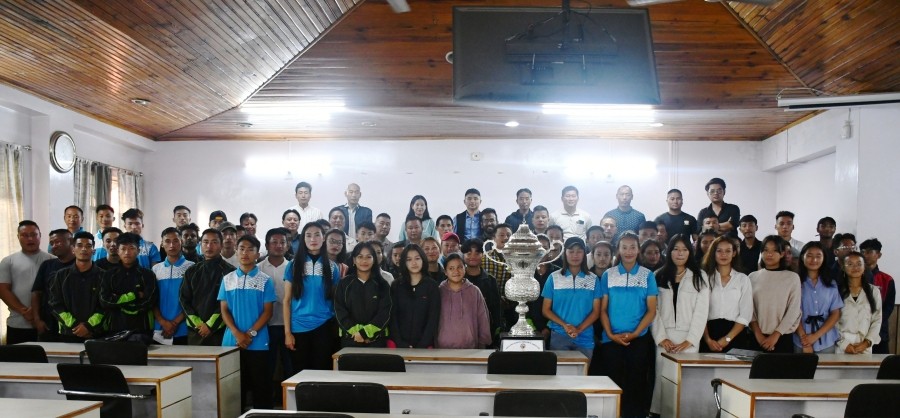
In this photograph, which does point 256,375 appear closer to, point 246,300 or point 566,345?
point 246,300

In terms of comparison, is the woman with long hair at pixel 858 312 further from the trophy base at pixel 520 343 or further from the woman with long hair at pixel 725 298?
the trophy base at pixel 520 343

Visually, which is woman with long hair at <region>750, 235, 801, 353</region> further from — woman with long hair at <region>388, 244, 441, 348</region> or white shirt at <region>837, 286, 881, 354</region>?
woman with long hair at <region>388, 244, 441, 348</region>

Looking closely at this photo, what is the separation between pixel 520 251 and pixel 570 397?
5.14ft

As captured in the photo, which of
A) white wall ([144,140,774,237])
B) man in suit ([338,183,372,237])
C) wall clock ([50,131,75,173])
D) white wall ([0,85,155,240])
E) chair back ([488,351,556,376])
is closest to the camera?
chair back ([488,351,556,376])

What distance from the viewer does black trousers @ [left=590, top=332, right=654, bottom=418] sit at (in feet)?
16.8

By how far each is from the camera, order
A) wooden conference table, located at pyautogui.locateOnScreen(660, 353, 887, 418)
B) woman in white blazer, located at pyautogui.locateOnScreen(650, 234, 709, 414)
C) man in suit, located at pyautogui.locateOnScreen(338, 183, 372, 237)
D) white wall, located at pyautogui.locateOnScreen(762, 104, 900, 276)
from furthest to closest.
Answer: man in suit, located at pyautogui.locateOnScreen(338, 183, 372, 237)
white wall, located at pyautogui.locateOnScreen(762, 104, 900, 276)
woman in white blazer, located at pyautogui.locateOnScreen(650, 234, 709, 414)
wooden conference table, located at pyautogui.locateOnScreen(660, 353, 887, 418)

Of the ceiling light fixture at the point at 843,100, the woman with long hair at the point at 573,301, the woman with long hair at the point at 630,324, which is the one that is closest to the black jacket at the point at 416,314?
the woman with long hair at the point at 573,301

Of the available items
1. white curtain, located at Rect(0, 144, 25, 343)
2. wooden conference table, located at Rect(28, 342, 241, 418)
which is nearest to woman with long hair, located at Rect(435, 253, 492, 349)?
wooden conference table, located at Rect(28, 342, 241, 418)

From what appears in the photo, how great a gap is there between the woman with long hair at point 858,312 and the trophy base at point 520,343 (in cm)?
252

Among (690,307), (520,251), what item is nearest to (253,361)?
(520,251)

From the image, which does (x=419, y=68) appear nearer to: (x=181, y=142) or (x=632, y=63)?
(x=632, y=63)

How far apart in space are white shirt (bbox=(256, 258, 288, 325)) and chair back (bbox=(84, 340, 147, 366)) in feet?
4.19

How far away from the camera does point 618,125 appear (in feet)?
29.9

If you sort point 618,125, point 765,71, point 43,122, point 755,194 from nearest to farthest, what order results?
point 765,71, point 43,122, point 618,125, point 755,194
